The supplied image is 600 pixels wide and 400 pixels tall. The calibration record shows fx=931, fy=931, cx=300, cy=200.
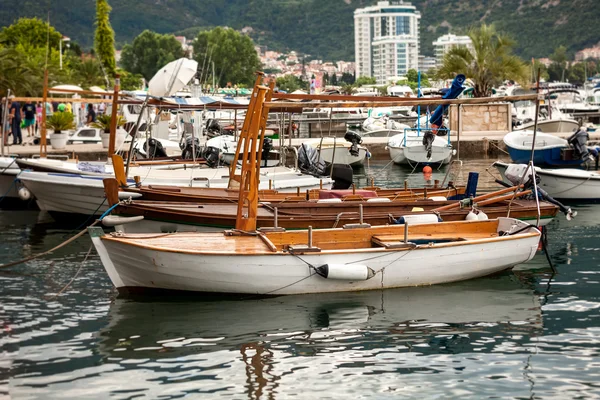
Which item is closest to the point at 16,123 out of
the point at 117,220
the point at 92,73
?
the point at 117,220

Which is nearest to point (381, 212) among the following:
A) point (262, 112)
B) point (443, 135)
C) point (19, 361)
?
point (262, 112)

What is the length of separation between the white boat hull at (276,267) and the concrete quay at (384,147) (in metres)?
18.1

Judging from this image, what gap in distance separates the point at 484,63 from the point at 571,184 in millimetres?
20060

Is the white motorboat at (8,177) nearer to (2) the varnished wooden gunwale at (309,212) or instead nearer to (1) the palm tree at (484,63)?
(2) the varnished wooden gunwale at (309,212)

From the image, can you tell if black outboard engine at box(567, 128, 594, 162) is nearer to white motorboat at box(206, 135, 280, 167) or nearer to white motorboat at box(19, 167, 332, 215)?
white motorboat at box(206, 135, 280, 167)

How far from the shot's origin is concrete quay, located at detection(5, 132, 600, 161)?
30.4m

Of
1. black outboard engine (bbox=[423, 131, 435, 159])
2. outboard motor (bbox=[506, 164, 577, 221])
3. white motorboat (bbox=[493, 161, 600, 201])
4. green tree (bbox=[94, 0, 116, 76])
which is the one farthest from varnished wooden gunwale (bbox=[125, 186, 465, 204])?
green tree (bbox=[94, 0, 116, 76])

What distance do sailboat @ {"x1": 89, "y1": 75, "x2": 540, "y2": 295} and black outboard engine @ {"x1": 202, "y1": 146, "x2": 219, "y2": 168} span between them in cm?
754

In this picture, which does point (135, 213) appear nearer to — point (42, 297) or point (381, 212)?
point (42, 297)

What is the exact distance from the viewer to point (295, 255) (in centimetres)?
1206

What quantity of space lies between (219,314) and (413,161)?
774 inches

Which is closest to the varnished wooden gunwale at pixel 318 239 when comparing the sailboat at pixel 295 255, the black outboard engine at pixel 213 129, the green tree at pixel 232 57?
the sailboat at pixel 295 255

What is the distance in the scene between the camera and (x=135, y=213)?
15.5 meters

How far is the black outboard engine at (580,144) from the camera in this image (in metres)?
26.5
